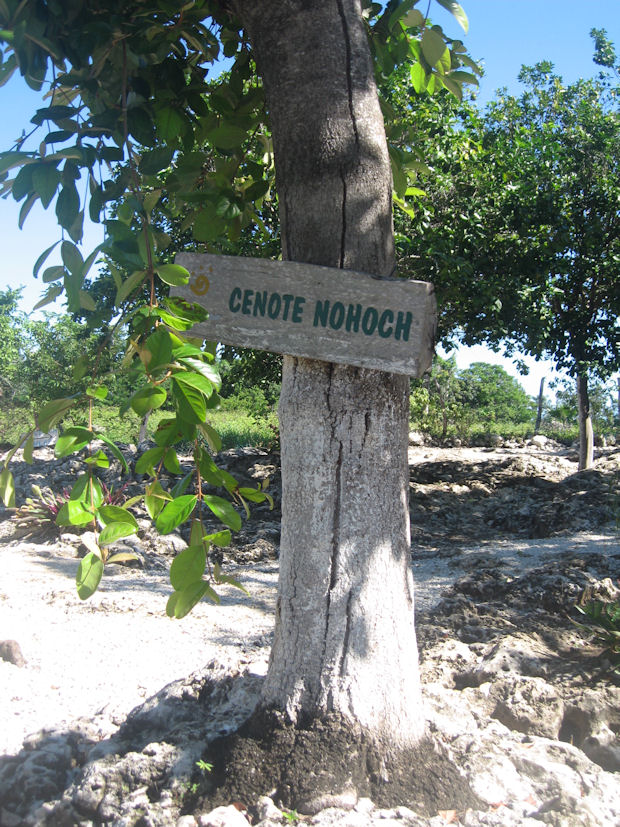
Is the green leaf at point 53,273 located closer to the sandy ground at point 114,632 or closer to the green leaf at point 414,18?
the green leaf at point 414,18

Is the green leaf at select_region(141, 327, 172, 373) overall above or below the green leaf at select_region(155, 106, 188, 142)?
below

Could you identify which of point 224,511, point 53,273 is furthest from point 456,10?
point 224,511

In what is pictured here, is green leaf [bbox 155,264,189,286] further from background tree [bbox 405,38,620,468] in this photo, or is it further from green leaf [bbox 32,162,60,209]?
background tree [bbox 405,38,620,468]

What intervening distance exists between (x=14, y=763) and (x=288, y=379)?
1.59 metres

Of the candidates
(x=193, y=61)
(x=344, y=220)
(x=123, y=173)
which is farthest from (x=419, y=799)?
(x=193, y=61)

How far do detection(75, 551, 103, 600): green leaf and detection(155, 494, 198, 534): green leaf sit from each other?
178 mm

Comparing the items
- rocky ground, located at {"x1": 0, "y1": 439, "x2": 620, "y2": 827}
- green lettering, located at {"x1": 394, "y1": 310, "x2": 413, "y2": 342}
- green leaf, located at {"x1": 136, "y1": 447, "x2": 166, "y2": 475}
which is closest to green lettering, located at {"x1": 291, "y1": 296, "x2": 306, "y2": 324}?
green lettering, located at {"x1": 394, "y1": 310, "x2": 413, "y2": 342}

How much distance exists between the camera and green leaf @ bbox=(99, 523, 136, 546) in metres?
1.47

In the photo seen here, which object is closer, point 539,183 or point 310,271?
point 310,271

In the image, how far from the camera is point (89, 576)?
60.2 inches

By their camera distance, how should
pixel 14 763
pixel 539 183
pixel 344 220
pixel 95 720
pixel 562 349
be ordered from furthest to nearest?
1. pixel 562 349
2. pixel 539 183
3. pixel 95 720
4. pixel 14 763
5. pixel 344 220

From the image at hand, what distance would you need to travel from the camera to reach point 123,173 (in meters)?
1.93

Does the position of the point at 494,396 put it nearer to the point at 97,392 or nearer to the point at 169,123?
the point at 169,123

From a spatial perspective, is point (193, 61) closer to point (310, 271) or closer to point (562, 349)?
point (310, 271)
